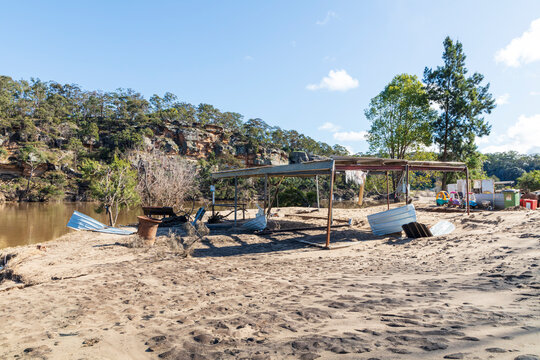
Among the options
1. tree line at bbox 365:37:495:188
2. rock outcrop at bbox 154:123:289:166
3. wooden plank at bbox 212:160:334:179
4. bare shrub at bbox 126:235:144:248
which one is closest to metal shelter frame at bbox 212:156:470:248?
wooden plank at bbox 212:160:334:179

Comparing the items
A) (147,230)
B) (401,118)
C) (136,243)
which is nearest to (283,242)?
(147,230)

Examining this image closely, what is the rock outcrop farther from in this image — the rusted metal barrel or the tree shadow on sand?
the tree shadow on sand

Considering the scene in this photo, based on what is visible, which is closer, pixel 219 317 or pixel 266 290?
pixel 219 317

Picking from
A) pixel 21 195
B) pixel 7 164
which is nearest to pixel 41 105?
pixel 7 164

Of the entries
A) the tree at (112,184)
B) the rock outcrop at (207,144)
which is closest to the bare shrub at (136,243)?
the tree at (112,184)

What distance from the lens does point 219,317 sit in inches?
134

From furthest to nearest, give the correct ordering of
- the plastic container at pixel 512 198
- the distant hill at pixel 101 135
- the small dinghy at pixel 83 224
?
1. the distant hill at pixel 101 135
2. the plastic container at pixel 512 198
3. the small dinghy at pixel 83 224

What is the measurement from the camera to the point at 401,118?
28.0 meters

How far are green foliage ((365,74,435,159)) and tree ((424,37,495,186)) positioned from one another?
1.22 meters

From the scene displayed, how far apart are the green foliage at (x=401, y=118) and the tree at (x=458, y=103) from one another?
1.22 m

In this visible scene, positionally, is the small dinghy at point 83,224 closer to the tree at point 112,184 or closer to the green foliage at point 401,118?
the tree at point 112,184

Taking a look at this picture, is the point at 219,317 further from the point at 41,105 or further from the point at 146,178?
the point at 41,105

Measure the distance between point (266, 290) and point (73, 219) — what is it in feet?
35.8

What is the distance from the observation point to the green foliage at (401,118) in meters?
27.2
